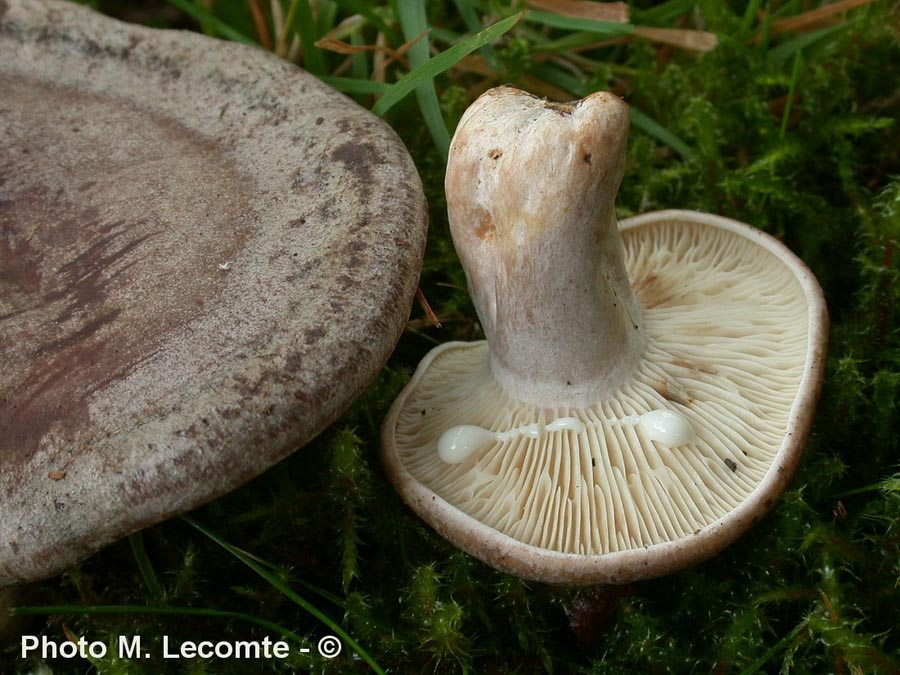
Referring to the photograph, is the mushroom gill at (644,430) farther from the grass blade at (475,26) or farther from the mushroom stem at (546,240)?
the grass blade at (475,26)

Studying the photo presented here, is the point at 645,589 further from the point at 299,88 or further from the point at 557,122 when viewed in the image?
the point at 299,88

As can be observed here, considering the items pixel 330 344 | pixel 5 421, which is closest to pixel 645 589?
pixel 330 344

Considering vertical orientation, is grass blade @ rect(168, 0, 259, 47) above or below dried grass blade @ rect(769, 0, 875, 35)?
above

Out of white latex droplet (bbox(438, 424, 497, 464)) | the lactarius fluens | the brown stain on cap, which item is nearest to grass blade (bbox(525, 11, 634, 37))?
the lactarius fluens

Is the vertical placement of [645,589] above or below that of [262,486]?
below

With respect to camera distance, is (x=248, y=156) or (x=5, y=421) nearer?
(x=5, y=421)

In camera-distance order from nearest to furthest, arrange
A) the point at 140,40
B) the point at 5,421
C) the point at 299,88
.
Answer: the point at 5,421
the point at 299,88
the point at 140,40

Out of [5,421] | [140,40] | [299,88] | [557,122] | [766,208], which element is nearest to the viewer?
[5,421]

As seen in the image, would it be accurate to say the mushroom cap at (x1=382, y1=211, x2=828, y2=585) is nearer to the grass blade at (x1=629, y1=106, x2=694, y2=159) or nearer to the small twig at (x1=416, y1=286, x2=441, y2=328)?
the small twig at (x1=416, y1=286, x2=441, y2=328)
